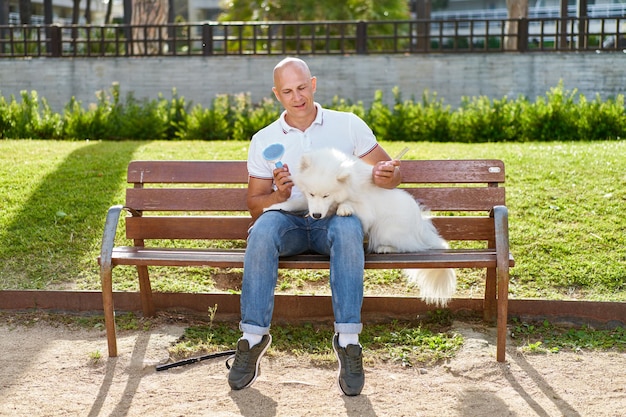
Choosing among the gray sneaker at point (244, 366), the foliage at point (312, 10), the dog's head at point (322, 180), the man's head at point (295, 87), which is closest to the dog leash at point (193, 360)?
the gray sneaker at point (244, 366)

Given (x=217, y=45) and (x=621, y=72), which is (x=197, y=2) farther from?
(x=621, y=72)

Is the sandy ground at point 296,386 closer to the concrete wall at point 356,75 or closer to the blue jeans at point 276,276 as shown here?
the blue jeans at point 276,276

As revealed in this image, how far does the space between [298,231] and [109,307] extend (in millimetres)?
1101

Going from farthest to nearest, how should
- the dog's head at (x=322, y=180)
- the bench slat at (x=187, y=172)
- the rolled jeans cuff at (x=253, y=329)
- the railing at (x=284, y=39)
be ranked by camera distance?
the railing at (x=284, y=39), the bench slat at (x=187, y=172), the dog's head at (x=322, y=180), the rolled jeans cuff at (x=253, y=329)

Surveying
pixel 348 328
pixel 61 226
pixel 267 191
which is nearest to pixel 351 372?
pixel 348 328

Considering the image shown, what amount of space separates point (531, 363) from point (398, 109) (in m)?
7.92

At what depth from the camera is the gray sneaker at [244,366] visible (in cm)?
382

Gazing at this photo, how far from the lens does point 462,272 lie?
5.62 m

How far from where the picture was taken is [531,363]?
4.22 m

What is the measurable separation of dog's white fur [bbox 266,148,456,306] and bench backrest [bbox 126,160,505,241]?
0.22 meters

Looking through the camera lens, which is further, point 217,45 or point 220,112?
point 217,45

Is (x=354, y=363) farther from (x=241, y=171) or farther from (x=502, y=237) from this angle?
(x=241, y=171)

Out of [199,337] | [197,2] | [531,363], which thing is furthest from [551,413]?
[197,2]

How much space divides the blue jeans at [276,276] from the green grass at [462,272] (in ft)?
5.03
